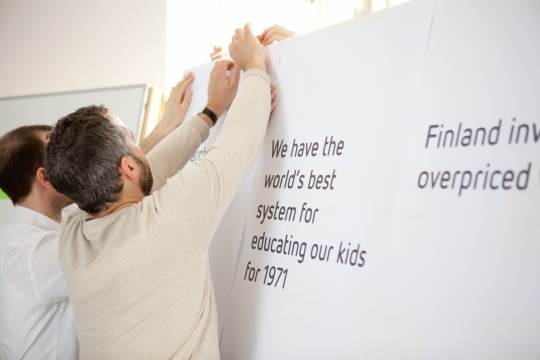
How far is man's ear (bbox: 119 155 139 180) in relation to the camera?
0.98m

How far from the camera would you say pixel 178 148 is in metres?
1.34

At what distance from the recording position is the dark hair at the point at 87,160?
94cm

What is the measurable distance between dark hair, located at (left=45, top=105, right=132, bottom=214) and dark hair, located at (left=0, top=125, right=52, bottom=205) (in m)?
0.48

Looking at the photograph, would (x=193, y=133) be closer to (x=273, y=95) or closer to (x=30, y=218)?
(x=273, y=95)

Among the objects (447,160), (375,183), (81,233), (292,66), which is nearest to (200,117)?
(292,66)

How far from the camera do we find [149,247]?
883mm

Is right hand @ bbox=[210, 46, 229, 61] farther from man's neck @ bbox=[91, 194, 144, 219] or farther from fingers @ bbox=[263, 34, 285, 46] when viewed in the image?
man's neck @ bbox=[91, 194, 144, 219]

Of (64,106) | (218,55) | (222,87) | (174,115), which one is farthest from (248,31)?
(64,106)

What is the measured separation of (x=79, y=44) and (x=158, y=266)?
8.42 feet

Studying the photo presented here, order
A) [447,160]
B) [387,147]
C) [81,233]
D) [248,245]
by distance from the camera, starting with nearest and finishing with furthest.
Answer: [447,160]
[387,147]
[81,233]
[248,245]

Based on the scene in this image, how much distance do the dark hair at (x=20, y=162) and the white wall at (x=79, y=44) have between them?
1.29 meters

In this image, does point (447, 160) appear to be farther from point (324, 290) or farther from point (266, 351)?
point (266, 351)

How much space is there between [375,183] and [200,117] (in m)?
0.64

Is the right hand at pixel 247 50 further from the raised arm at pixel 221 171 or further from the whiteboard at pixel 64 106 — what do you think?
the whiteboard at pixel 64 106
